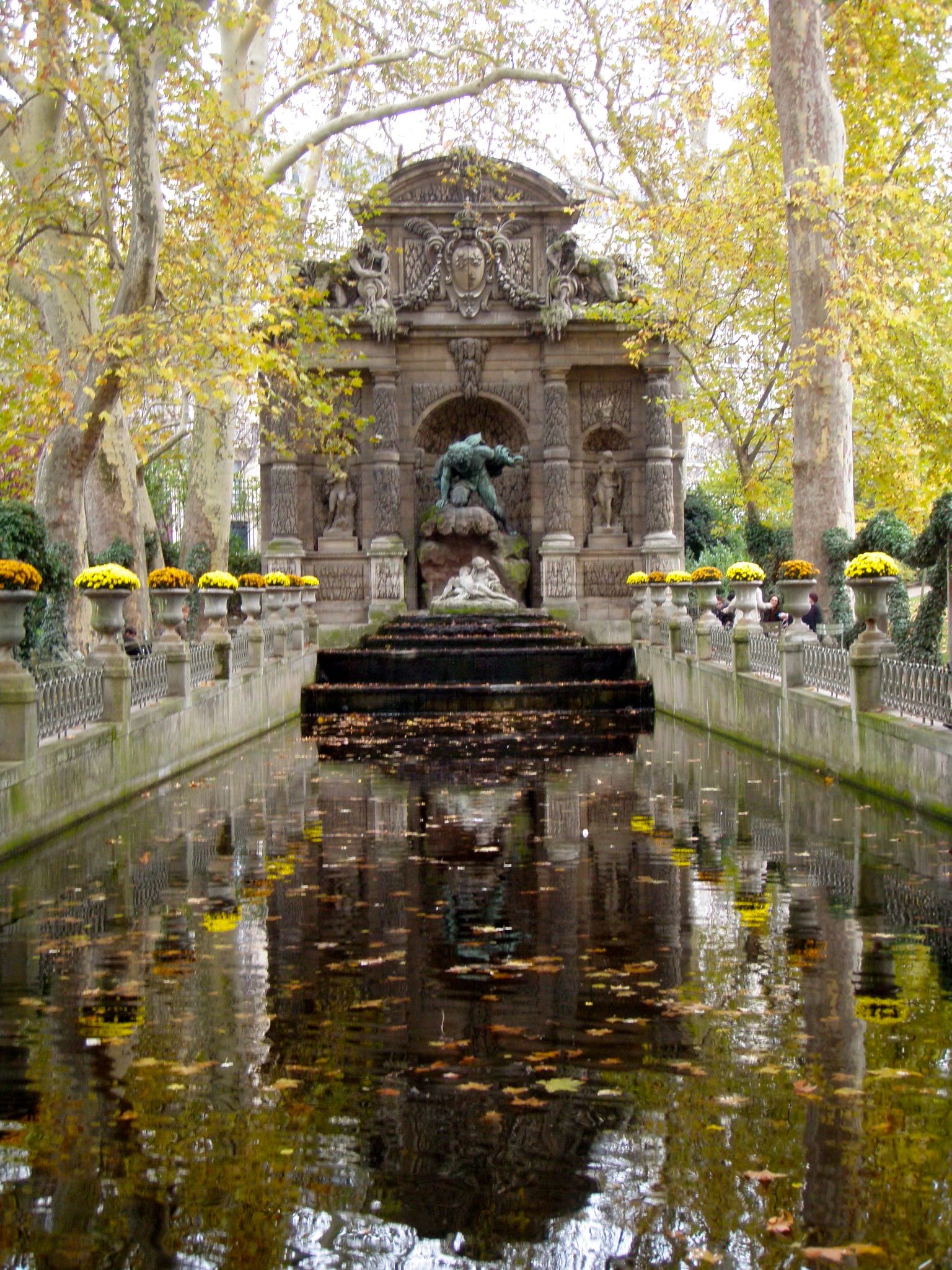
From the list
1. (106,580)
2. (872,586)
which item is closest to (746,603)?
(872,586)

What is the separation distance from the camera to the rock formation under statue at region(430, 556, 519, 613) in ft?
88.9

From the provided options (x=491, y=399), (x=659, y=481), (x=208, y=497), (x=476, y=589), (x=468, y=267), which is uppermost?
(x=468, y=267)

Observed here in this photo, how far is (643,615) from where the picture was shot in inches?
918

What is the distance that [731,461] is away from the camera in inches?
1554

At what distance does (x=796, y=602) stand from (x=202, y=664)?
6.32 m

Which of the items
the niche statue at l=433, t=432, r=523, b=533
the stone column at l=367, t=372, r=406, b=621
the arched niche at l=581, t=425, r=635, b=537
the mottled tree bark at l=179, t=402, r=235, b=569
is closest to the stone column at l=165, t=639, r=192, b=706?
the mottled tree bark at l=179, t=402, r=235, b=569

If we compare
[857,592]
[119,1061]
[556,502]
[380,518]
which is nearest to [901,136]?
[556,502]

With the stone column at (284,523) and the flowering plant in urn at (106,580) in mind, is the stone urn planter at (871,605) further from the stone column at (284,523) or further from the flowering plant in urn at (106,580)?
the stone column at (284,523)

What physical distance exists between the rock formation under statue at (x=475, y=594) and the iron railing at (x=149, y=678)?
13.1 metres

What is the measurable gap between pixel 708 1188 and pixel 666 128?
24870 mm

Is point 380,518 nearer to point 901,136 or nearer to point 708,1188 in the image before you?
point 901,136

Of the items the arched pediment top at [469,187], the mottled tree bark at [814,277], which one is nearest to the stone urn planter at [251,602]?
the mottled tree bark at [814,277]

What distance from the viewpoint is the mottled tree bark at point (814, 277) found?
18.2 metres

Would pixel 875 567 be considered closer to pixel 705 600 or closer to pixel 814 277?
pixel 705 600
